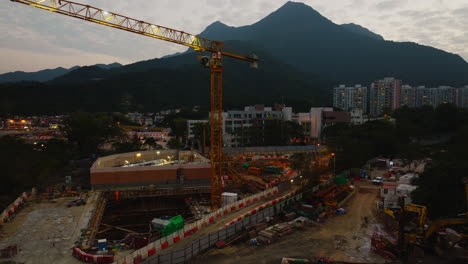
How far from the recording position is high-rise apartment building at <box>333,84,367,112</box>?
13025 cm

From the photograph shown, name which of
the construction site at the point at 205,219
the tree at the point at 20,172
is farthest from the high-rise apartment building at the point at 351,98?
the tree at the point at 20,172

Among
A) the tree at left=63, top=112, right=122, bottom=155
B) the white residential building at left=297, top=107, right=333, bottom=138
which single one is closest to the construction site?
the tree at left=63, top=112, right=122, bottom=155

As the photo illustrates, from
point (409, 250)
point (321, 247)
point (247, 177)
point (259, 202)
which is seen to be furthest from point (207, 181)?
point (409, 250)

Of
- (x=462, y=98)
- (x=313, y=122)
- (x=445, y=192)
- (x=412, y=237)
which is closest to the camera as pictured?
(x=412, y=237)

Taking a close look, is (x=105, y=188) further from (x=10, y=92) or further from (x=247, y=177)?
(x=10, y=92)

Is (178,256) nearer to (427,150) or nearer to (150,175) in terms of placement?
(150,175)

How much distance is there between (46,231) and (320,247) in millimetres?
15341

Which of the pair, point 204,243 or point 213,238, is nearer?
point 204,243

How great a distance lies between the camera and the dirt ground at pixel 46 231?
15242 mm

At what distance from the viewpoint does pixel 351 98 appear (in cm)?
13225

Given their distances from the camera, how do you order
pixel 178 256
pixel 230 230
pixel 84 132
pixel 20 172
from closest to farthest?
pixel 178 256 < pixel 230 230 < pixel 20 172 < pixel 84 132

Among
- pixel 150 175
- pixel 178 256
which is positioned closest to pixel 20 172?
pixel 150 175

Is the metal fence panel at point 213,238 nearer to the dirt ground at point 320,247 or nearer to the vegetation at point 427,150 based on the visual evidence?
the dirt ground at point 320,247

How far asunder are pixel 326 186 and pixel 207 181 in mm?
10933
